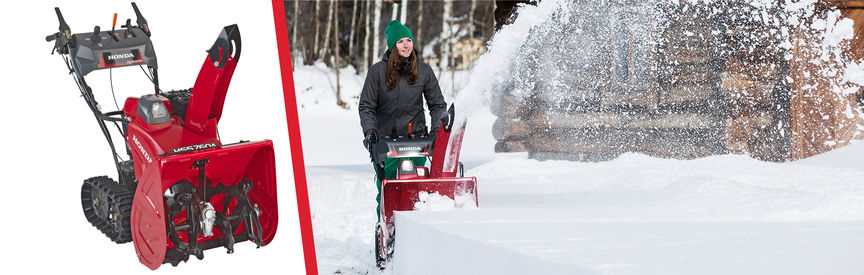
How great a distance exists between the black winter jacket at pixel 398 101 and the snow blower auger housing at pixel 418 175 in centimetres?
17

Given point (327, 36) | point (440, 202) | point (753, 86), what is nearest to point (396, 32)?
point (440, 202)

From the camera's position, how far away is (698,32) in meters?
9.48

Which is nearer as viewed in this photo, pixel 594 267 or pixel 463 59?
pixel 594 267

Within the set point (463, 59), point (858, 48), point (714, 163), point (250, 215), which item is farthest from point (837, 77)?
point (463, 59)

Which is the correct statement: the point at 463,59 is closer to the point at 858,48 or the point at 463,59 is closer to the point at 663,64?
the point at 663,64

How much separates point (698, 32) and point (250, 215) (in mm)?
6002

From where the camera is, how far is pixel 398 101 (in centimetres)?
525

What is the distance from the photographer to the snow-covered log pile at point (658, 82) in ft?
28.9

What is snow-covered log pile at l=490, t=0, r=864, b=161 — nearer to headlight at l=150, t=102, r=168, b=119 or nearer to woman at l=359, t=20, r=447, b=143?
woman at l=359, t=20, r=447, b=143

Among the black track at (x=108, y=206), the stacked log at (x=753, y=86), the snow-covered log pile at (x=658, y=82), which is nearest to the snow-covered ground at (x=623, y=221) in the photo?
the stacked log at (x=753, y=86)

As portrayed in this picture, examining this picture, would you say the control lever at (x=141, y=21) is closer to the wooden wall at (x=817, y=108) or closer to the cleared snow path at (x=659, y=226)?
the cleared snow path at (x=659, y=226)

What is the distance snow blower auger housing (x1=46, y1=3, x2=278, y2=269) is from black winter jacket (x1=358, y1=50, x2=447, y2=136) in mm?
641

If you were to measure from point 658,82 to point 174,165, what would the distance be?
21.2 feet

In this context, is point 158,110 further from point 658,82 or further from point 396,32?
point 658,82
